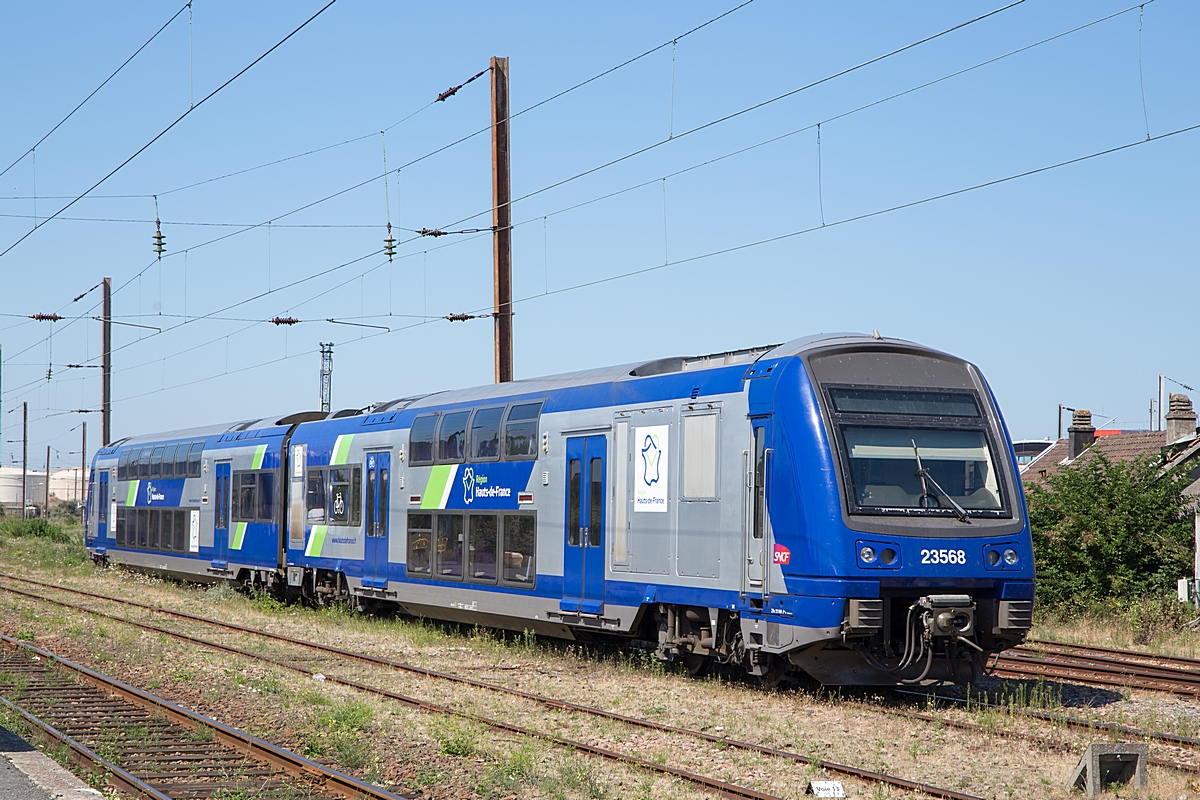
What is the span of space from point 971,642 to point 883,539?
127cm

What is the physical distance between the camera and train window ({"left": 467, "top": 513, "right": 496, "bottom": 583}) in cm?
1641

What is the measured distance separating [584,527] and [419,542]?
14.0 ft

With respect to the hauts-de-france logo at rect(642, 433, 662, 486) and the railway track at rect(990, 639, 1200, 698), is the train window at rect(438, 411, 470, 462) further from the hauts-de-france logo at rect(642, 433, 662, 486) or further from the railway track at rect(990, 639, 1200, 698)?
the railway track at rect(990, 639, 1200, 698)

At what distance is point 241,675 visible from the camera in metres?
13.9

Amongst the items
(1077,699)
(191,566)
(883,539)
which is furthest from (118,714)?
(191,566)

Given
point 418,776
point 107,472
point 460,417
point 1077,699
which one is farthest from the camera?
point 107,472

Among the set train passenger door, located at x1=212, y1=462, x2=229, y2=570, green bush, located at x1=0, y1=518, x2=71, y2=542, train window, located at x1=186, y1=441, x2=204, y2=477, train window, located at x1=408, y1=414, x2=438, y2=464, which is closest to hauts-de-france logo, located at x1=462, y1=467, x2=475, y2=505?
train window, located at x1=408, y1=414, x2=438, y2=464

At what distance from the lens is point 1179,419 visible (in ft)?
95.2

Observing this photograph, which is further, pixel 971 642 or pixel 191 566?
pixel 191 566

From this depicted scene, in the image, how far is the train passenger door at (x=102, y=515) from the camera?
3370cm

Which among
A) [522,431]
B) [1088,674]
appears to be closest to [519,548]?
[522,431]

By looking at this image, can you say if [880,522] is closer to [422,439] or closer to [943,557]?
[943,557]

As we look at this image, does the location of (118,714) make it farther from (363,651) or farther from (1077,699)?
(1077,699)

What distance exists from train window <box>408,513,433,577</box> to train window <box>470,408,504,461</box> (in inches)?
57.3
